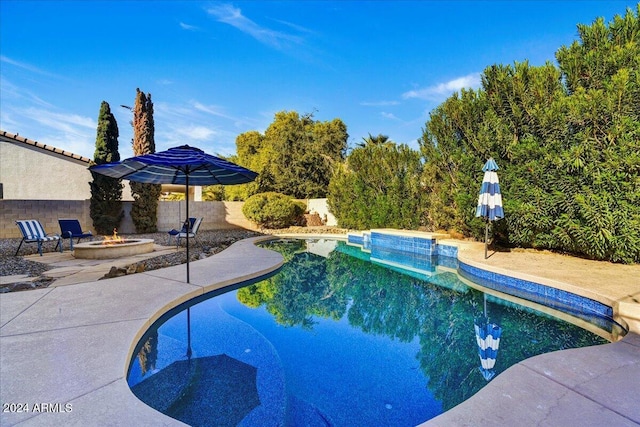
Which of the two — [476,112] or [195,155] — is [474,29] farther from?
[195,155]

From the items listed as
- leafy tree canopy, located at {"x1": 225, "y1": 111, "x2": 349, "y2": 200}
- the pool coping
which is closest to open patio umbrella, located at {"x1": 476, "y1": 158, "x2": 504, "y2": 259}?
the pool coping

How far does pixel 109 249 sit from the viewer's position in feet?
27.5

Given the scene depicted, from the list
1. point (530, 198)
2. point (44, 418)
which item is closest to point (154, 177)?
point (44, 418)

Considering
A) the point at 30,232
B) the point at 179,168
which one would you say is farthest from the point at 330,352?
the point at 30,232

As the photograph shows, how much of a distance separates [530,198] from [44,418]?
30.5 ft

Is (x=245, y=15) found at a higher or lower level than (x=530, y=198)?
higher

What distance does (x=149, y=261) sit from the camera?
794 cm

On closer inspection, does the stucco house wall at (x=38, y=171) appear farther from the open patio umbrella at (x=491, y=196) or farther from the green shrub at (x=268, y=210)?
the open patio umbrella at (x=491, y=196)

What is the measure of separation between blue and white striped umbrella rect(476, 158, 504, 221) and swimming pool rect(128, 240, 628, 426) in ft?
6.48

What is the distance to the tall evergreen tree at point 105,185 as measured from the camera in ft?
43.4

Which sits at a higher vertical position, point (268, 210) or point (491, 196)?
point (491, 196)

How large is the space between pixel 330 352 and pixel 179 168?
431 cm

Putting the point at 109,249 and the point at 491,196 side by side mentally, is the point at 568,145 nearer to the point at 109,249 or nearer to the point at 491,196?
the point at 491,196

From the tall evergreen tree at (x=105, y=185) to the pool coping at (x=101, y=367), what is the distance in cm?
977
